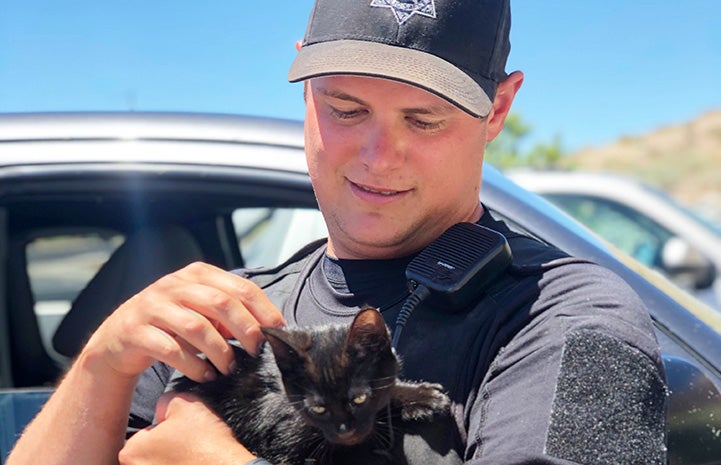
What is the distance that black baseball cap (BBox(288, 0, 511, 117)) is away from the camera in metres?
1.71

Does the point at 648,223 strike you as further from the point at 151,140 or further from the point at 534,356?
the point at 534,356

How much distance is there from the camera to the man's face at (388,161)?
179cm

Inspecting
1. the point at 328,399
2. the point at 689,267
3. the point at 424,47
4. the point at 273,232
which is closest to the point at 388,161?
the point at 424,47

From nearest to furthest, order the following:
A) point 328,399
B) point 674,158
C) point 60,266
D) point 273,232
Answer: point 328,399, point 273,232, point 60,266, point 674,158

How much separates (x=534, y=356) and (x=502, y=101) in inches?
33.4

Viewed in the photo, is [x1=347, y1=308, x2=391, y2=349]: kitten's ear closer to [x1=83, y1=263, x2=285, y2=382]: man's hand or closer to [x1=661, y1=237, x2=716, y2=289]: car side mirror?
[x1=83, y1=263, x2=285, y2=382]: man's hand

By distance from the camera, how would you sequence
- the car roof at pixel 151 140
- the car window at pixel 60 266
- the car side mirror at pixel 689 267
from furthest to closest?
the car side mirror at pixel 689 267 → the car window at pixel 60 266 → the car roof at pixel 151 140

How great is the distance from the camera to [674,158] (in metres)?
59.3

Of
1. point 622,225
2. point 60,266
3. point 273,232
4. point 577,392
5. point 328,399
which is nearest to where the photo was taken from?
point 577,392

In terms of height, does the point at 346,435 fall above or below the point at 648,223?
above

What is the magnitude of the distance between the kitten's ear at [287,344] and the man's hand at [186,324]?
0.20 feet

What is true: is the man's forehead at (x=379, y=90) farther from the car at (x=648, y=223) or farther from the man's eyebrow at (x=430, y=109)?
the car at (x=648, y=223)

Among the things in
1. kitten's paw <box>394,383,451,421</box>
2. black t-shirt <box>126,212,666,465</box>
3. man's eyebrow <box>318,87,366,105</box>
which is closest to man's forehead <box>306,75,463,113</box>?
man's eyebrow <box>318,87,366,105</box>

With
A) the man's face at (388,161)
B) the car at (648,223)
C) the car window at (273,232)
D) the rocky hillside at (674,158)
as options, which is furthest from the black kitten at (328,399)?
the rocky hillside at (674,158)
